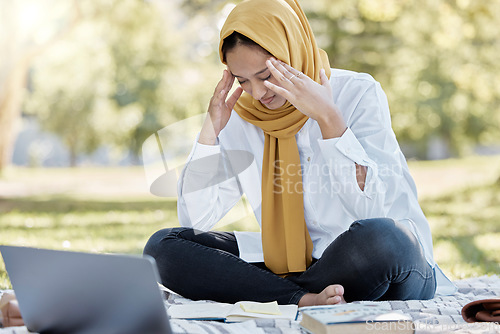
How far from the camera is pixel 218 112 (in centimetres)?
232

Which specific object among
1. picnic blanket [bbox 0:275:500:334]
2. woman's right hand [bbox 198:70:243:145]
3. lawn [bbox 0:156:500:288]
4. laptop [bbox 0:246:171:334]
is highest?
woman's right hand [bbox 198:70:243:145]

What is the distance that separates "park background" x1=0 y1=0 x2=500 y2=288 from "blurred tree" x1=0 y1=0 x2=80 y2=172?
0.07ft

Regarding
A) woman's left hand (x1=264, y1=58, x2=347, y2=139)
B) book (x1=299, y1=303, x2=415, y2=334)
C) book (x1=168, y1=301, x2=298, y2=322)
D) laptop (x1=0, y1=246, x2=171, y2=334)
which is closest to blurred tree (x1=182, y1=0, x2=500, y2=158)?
woman's left hand (x1=264, y1=58, x2=347, y2=139)

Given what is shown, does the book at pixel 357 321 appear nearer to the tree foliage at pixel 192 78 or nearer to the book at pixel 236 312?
the book at pixel 236 312

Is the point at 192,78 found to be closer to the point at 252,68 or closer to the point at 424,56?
the point at 424,56

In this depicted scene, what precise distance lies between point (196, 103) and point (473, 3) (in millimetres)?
10250

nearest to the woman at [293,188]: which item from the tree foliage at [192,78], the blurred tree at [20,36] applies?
the blurred tree at [20,36]

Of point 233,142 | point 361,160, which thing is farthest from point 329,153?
point 233,142

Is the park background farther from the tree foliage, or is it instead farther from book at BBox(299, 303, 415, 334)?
book at BBox(299, 303, 415, 334)

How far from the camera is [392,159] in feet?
6.88

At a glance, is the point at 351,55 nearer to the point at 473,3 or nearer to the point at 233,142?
the point at 473,3

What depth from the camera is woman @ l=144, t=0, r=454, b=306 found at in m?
2.01

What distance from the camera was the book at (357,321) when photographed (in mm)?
1487

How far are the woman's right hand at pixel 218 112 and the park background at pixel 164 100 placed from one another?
0.80 feet
